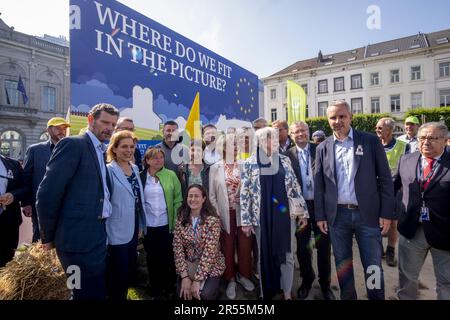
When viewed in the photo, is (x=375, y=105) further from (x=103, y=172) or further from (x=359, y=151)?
(x=103, y=172)

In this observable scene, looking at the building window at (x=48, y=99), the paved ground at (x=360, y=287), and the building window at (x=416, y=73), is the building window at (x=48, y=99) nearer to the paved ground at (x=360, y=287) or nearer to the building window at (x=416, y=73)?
the paved ground at (x=360, y=287)

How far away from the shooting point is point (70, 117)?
3.28 meters

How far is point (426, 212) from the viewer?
2.56 meters

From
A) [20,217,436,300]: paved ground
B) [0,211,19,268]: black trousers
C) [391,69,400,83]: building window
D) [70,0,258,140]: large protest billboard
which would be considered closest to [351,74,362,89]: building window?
[391,69,400,83]: building window

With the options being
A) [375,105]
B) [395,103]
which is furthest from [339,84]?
[395,103]

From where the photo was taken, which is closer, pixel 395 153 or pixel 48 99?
pixel 395 153

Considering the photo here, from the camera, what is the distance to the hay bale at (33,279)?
2477 mm

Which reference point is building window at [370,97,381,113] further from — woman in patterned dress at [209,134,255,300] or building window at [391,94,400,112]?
woman in patterned dress at [209,134,255,300]

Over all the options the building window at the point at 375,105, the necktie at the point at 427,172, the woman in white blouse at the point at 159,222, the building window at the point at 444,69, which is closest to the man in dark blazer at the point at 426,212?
the necktie at the point at 427,172

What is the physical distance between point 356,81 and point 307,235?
40.1 meters

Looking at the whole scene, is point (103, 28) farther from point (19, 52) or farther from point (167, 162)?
point (19, 52)

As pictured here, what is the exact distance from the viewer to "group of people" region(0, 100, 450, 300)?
7.24 ft

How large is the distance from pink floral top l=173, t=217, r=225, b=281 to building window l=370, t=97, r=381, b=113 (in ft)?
130

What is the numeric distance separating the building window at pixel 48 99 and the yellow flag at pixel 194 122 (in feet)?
89.9
